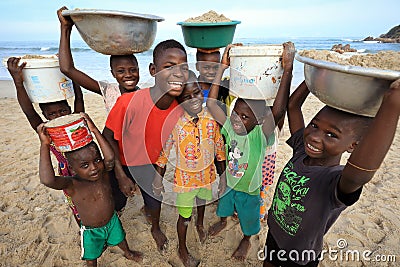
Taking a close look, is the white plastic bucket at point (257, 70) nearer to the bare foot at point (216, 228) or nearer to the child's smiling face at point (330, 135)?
the child's smiling face at point (330, 135)

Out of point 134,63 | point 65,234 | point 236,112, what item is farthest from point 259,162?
point 65,234

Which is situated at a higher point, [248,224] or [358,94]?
[358,94]

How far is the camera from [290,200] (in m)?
1.47

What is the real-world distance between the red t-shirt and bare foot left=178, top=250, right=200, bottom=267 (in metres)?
0.86

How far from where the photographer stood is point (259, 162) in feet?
6.41

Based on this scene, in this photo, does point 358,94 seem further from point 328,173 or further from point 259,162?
point 259,162

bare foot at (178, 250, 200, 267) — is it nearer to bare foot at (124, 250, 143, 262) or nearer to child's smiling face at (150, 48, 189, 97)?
bare foot at (124, 250, 143, 262)

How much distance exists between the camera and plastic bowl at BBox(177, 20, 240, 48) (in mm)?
2062

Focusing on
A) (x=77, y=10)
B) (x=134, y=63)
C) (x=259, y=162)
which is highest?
(x=77, y=10)

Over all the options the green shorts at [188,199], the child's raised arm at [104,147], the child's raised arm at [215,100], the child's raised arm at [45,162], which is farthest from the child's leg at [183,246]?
the child's raised arm at [45,162]

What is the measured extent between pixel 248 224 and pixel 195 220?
69cm

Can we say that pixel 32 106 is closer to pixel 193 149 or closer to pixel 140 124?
pixel 140 124

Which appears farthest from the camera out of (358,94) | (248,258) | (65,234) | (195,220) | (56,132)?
(195,220)

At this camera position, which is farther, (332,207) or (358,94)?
(332,207)
